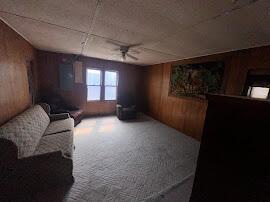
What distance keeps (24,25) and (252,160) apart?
3.14 meters

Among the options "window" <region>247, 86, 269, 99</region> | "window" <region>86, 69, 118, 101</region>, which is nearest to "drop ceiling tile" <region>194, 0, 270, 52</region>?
"window" <region>247, 86, 269, 99</region>

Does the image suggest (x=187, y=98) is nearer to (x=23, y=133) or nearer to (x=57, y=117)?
(x=57, y=117)

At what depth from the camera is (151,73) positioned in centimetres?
547

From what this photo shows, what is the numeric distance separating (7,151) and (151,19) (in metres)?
2.24

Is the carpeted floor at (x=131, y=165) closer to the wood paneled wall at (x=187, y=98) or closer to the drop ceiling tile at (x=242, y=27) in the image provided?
the wood paneled wall at (x=187, y=98)

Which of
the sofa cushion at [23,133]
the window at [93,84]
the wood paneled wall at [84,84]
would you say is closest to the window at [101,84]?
the window at [93,84]

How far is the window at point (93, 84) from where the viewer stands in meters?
4.91

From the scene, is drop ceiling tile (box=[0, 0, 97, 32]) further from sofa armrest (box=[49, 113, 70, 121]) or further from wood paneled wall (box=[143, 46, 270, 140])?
wood paneled wall (box=[143, 46, 270, 140])

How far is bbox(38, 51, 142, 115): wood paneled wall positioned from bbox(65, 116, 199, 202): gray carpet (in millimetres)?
1294

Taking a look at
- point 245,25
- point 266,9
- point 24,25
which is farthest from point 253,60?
point 24,25

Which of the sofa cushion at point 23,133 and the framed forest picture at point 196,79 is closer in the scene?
the sofa cushion at point 23,133

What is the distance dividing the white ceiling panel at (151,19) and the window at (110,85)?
2987 millimetres

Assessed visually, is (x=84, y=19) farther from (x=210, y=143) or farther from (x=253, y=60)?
(x=253, y=60)

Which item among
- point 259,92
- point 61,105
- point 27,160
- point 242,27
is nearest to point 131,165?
point 27,160
